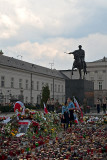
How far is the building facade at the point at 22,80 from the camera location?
45.5m

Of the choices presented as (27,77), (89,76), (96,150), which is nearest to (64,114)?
(96,150)

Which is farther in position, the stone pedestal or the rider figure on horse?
the rider figure on horse

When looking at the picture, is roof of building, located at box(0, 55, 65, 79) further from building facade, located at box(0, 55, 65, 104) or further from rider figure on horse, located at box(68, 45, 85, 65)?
rider figure on horse, located at box(68, 45, 85, 65)

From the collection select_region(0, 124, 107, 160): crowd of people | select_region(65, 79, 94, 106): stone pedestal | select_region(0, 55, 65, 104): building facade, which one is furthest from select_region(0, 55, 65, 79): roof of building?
select_region(0, 124, 107, 160): crowd of people

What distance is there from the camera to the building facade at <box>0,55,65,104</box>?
45.5 metres

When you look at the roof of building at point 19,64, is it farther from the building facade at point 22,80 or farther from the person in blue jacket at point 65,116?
the person in blue jacket at point 65,116

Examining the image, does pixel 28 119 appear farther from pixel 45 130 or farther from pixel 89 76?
pixel 89 76

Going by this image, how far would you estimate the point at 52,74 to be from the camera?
64688 millimetres

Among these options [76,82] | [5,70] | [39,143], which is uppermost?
[5,70]

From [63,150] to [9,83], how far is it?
1577 inches

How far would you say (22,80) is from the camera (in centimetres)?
5122

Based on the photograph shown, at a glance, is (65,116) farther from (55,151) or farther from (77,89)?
(77,89)

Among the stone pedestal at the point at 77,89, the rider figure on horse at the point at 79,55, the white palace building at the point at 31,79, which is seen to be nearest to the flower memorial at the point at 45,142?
the stone pedestal at the point at 77,89

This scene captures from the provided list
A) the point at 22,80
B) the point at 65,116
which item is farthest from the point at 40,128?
the point at 22,80
